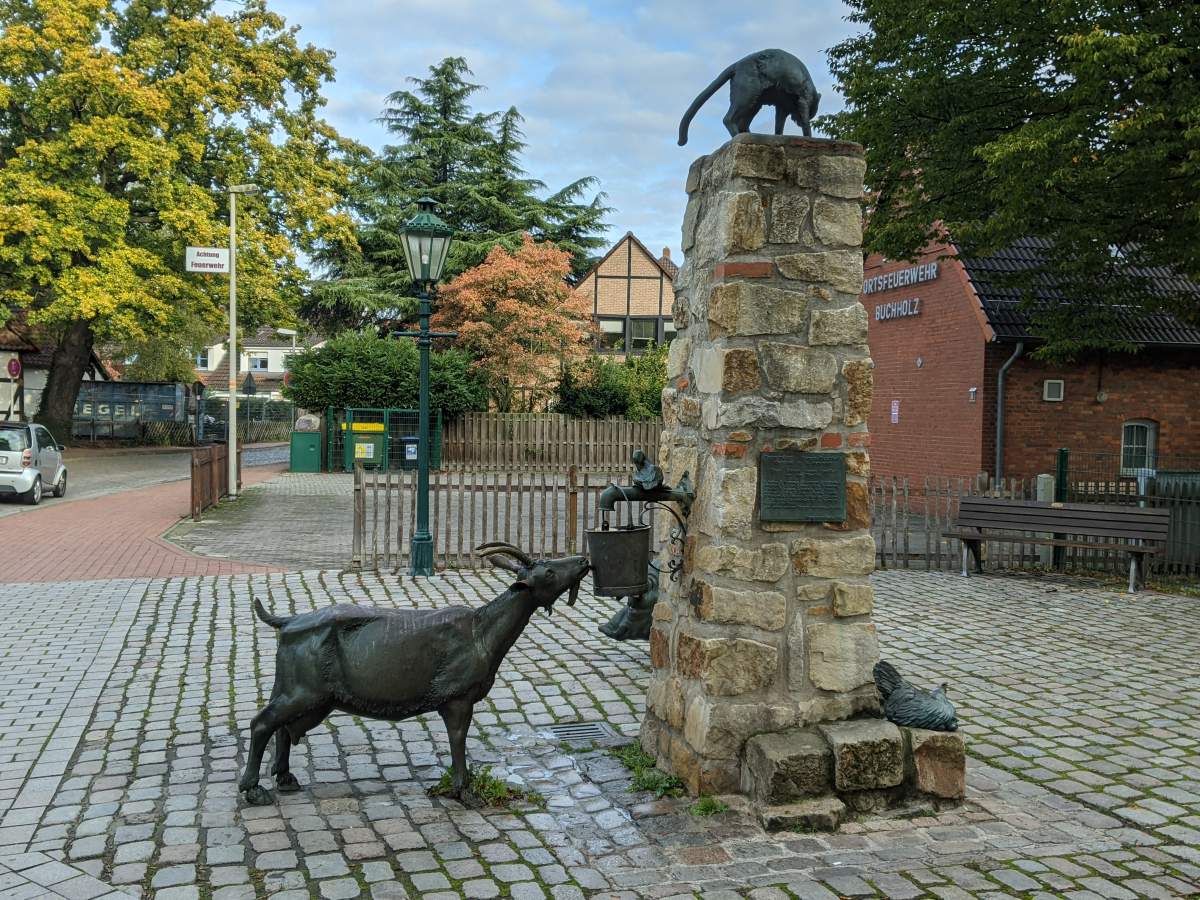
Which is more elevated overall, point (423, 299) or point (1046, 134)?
point (1046, 134)

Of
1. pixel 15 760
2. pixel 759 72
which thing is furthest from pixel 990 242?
pixel 15 760

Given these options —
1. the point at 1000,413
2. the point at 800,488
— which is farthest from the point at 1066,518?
the point at 800,488

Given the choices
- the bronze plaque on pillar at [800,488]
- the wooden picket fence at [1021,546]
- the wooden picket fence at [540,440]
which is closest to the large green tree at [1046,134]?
the wooden picket fence at [1021,546]

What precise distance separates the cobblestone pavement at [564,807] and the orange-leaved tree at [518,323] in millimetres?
23718

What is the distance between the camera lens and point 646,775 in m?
4.82

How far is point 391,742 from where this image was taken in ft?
17.9

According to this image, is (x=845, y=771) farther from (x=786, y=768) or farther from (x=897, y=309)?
(x=897, y=309)

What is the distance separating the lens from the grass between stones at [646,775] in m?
4.67

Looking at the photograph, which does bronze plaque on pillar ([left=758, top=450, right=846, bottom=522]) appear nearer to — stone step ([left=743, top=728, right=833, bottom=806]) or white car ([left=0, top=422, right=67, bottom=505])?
stone step ([left=743, top=728, right=833, bottom=806])

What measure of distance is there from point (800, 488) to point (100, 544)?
11898 mm

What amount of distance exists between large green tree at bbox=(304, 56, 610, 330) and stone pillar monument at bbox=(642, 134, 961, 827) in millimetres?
32781

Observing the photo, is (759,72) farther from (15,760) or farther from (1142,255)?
(1142,255)

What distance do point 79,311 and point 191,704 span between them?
2350cm

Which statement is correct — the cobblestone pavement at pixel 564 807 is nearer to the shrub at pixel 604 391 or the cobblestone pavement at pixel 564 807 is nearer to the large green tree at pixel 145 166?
the large green tree at pixel 145 166
